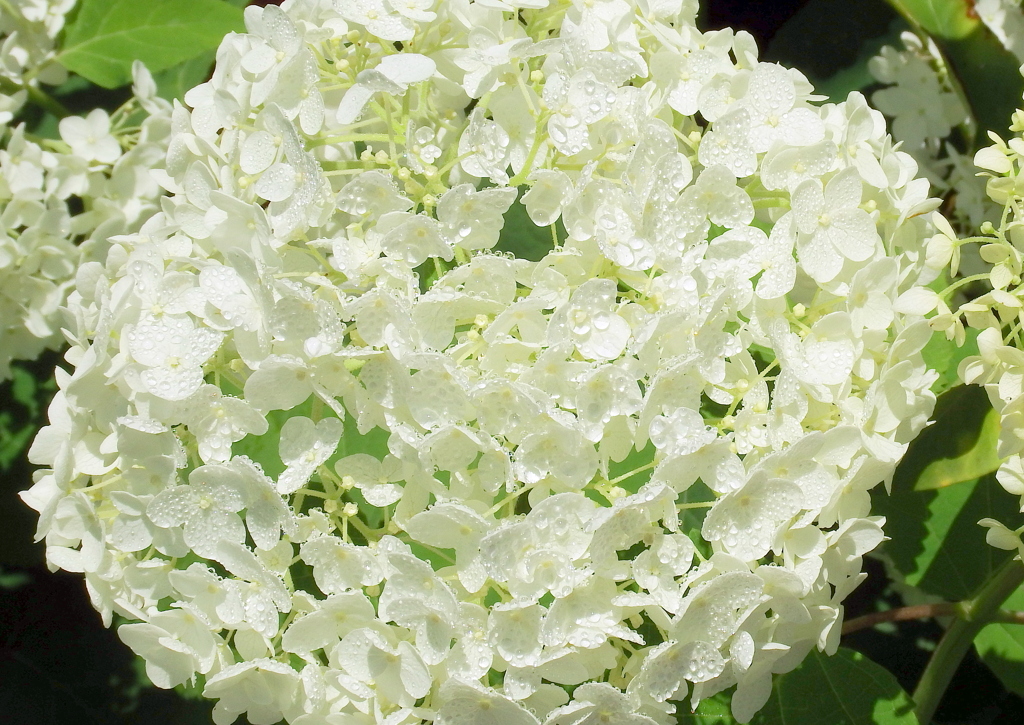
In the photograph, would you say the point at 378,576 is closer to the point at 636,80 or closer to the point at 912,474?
the point at 636,80

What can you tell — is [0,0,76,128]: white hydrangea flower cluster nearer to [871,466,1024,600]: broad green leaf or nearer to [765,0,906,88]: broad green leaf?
[765,0,906,88]: broad green leaf

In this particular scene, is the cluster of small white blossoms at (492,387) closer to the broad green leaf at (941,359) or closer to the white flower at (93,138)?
the broad green leaf at (941,359)

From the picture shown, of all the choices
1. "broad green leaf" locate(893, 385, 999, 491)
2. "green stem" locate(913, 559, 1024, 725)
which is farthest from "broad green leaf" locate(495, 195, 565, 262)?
"green stem" locate(913, 559, 1024, 725)

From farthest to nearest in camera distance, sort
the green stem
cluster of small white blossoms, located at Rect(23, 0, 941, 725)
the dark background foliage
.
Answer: the dark background foliage < the green stem < cluster of small white blossoms, located at Rect(23, 0, 941, 725)

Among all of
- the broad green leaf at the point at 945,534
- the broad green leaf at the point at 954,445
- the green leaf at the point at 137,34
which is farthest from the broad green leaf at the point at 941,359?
the green leaf at the point at 137,34

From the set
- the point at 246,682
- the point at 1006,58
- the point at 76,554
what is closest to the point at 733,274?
the point at 246,682

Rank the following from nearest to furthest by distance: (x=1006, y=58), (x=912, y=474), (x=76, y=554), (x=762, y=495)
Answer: (x=762, y=495) < (x=76, y=554) < (x=912, y=474) < (x=1006, y=58)

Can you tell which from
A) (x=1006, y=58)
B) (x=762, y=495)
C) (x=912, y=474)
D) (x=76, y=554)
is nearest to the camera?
(x=762, y=495)
